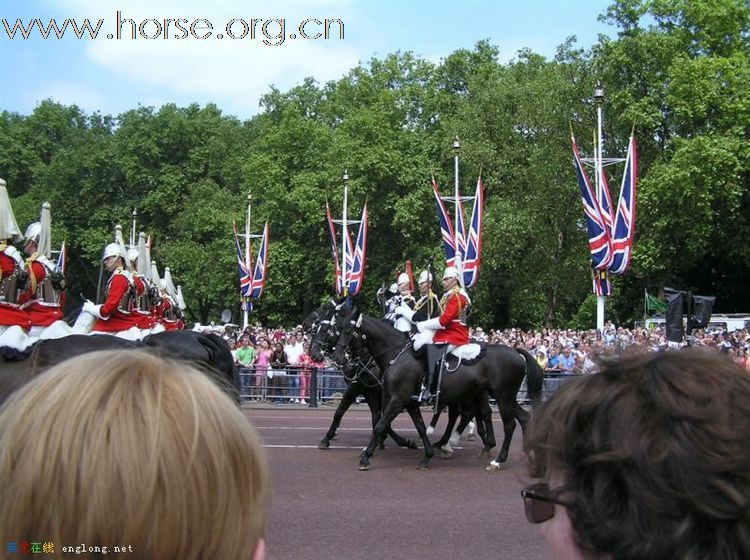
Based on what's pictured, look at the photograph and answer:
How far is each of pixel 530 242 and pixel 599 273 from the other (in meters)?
15.3

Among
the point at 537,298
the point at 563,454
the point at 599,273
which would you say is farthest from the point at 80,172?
the point at 563,454

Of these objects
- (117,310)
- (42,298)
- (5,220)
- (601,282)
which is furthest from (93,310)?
(601,282)

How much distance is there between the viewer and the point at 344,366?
1227cm

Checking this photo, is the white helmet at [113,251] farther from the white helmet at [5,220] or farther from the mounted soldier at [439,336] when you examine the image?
the mounted soldier at [439,336]

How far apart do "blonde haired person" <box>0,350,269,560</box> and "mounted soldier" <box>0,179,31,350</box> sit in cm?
642

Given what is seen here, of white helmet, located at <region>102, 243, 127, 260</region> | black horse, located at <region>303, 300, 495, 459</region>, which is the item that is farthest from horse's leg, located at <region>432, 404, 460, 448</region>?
white helmet, located at <region>102, 243, 127, 260</region>

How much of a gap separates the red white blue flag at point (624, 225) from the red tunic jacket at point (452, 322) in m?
8.81

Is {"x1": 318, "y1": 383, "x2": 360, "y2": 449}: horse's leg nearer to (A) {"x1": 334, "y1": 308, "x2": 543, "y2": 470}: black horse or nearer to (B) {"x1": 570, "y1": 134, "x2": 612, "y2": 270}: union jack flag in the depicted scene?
(A) {"x1": 334, "y1": 308, "x2": 543, "y2": 470}: black horse

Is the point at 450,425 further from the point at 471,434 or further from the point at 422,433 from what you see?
the point at 471,434

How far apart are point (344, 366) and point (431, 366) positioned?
1570mm

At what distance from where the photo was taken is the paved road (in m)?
6.45

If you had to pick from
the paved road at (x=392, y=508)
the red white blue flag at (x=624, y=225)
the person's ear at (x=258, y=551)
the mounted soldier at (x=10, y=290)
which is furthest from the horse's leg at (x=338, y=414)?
the person's ear at (x=258, y=551)

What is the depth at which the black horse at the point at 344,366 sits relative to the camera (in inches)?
480

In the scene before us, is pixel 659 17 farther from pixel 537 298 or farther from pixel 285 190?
pixel 285 190
